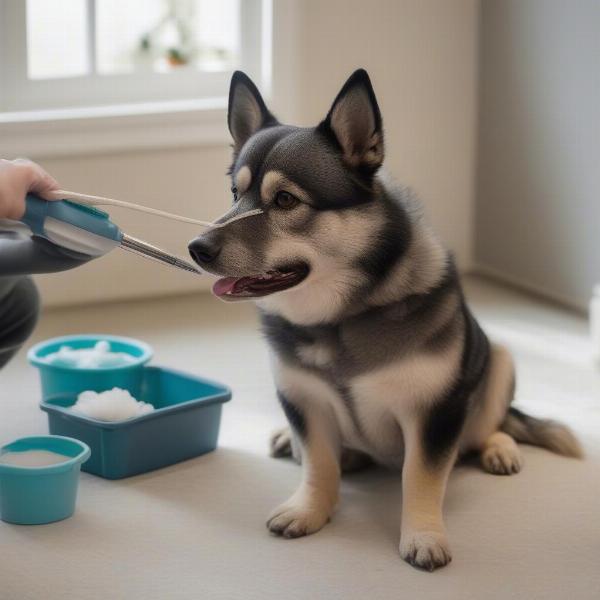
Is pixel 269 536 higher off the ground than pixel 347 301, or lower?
lower

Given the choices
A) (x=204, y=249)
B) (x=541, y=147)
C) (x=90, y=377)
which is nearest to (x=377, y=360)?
(x=204, y=249)

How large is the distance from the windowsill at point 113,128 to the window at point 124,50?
7cm

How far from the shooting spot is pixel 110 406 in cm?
221

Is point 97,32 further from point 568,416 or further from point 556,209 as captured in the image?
point 568,416

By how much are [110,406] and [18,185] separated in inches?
26.8

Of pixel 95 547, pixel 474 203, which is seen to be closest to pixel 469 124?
pixel 474 203

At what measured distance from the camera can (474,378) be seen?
2.02 m

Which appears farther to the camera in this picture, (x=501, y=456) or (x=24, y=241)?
(x=501, y=456)

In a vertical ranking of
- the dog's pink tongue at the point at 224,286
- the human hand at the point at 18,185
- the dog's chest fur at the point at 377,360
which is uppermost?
the human hand at the point at 18,185

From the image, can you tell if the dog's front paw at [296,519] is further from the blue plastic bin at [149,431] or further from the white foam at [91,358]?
the white foam at [91,358]

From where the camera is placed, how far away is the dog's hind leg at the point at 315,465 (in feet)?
6.61

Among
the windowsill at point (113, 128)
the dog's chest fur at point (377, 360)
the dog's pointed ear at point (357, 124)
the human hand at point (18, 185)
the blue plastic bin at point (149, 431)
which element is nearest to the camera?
the human hand at point (18, 185)

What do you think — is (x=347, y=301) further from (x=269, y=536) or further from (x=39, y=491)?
Answer: (x=39, y=491)

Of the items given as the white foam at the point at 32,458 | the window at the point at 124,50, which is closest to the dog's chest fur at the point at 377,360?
the white foam at the point at 32,458
